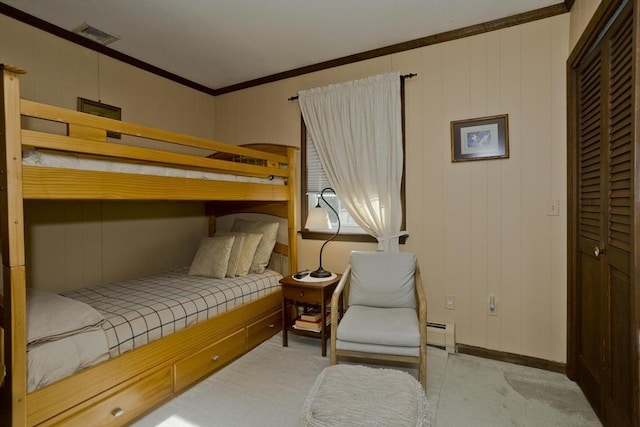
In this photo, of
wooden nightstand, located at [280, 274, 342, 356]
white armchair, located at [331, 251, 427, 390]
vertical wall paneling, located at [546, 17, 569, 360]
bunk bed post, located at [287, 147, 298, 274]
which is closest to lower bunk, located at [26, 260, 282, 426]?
wooden nightstand, located at [280, 274, 342, 356]

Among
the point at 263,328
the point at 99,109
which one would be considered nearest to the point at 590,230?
the point at 263,328

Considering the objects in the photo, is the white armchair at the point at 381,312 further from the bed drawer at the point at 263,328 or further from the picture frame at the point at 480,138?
the picture frame at the point at 480,138

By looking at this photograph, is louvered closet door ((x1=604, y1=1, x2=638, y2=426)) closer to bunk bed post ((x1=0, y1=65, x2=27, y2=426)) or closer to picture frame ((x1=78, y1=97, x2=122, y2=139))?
bunk bed post ((x1=0, y1=65, x2=27, y2=426))

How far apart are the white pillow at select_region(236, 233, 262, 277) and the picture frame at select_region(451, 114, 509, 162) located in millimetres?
1909

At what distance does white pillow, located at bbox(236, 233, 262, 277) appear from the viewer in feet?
9.95

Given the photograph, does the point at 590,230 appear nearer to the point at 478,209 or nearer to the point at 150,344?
the point at 478,209

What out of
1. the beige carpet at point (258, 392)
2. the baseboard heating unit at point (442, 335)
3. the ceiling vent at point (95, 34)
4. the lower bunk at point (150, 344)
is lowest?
the beige carpet at point (258, 392)

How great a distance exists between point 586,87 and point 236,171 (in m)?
2.52

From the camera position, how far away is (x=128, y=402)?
185 cm

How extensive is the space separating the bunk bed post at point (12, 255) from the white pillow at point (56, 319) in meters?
0.11

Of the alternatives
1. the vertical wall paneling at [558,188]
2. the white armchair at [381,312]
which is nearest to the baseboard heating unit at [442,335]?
the white armchair at [381,312]

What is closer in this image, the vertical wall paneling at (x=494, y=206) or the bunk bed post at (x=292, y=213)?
the vertical wall paneling at (x=494, y=206)

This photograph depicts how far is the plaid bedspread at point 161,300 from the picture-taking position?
6.28 ft

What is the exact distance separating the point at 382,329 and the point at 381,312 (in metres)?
0.29
